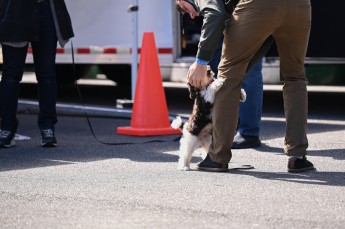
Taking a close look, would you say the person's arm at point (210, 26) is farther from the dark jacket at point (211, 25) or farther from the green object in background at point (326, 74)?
the green object in background at point (326, 74)

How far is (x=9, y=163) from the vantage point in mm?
6824

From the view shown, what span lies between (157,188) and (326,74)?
21.8ft

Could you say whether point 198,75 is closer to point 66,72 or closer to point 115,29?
point 115,29

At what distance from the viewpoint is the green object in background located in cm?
1159

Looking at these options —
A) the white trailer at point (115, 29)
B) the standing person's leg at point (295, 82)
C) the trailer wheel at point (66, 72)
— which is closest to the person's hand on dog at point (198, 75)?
the standing person's leg at point (295, 82)

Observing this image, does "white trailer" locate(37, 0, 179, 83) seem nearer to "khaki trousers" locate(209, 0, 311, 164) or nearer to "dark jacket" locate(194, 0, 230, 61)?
"khaki trousers" locate(209, 0, 311, 164)

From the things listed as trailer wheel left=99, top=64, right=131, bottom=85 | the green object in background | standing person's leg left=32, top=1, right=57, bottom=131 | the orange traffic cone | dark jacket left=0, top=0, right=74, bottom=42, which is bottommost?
trailer wheel left=99, top=64, right=131, bottom=85

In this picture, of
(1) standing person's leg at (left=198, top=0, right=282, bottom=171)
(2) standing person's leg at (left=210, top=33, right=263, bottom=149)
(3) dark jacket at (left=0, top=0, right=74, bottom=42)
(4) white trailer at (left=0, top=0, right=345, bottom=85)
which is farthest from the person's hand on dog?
(4) white trailer at (left=0, top=0, right=345, bottom=85)

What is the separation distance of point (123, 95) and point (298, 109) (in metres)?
7.96

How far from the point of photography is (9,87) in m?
7.75

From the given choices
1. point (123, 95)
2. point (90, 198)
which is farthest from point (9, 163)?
point (123, 95)

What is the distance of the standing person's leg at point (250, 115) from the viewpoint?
7.64 meters

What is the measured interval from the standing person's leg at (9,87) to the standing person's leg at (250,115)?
1.90 metres

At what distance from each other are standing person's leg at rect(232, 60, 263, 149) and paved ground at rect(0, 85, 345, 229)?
5.0 inches
